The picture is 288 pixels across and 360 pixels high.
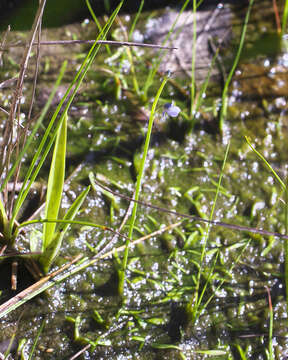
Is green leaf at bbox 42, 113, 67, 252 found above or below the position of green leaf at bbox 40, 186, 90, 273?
above

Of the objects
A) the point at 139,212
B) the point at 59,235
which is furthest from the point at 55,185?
the point at 139,212

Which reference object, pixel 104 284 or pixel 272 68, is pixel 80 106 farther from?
pixel 272 68

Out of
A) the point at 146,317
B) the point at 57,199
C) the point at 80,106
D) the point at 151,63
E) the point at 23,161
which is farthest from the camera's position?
the point at 151,63

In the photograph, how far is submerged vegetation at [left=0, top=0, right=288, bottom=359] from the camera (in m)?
1.12

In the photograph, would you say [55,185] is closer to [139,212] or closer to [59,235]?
[59,235]

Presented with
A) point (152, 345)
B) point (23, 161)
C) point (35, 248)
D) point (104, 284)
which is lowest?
point (152, 345)

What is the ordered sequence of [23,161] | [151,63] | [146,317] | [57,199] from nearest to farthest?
[57,199], [146,317], [23,161], [151,63]

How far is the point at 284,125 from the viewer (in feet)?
5.76

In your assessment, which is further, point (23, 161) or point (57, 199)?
point (23, 161)

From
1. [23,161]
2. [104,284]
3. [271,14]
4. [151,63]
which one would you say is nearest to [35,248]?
[104,284]

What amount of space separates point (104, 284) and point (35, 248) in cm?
24

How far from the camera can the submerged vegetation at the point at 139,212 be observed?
1118 millimetres

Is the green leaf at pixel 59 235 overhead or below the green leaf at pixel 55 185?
below

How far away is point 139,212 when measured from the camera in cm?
144
